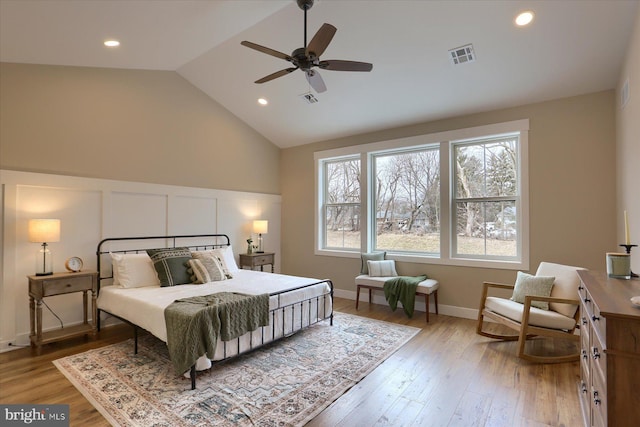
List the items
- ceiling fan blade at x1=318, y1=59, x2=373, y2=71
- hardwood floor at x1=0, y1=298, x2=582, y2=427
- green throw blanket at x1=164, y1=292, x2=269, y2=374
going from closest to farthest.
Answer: hardwood floor at x1=0, y1=298, x2=582, y2=427 < green throw blanket at x1=164, y1=292, x2=269, y2=374 < ceiling fan blade at x1=318, y1=59, x2=373, y2=71

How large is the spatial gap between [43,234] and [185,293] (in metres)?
1.53

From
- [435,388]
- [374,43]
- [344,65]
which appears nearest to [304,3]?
[344,65]

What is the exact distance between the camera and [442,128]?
470 cm

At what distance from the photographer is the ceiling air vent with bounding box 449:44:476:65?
3410 millimetres

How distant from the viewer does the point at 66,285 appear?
337 centimetres

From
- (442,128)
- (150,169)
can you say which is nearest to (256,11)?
(150,169)

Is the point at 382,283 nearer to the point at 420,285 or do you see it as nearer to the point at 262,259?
the point at 420,285

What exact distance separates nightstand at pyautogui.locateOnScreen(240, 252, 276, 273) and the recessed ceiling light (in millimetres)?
4685

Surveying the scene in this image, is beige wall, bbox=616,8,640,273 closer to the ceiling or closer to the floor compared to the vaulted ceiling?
closer to the floor

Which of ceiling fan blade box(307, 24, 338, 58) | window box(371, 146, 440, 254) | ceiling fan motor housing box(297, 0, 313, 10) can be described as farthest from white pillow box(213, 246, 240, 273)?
ceiling fan motor housing box(297, 0, 313, 10)

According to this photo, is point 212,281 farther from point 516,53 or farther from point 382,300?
point 516,53

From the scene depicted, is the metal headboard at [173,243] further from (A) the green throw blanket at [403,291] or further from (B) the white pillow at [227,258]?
(A) the green throw blanket at [403,291]

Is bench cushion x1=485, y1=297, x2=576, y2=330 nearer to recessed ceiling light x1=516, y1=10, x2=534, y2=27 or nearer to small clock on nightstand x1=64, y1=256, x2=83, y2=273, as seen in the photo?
recessed ceiling light x1=516, y1=10, x2=534, y2=27

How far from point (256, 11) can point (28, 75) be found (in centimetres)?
258
